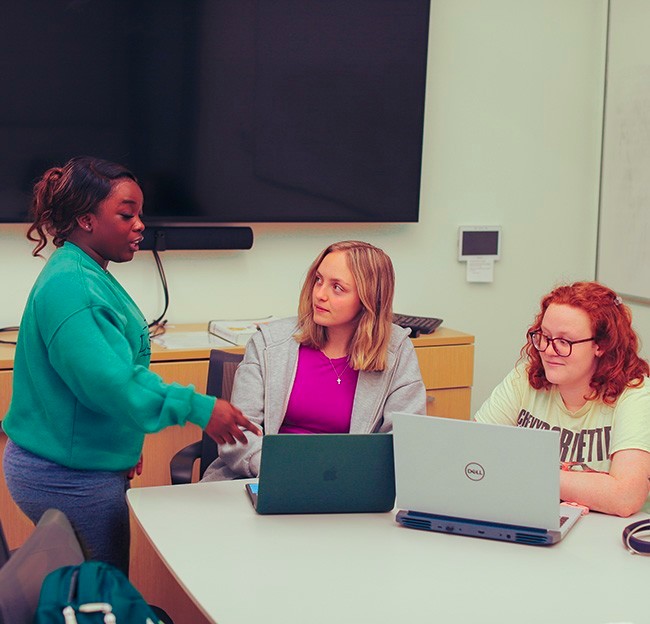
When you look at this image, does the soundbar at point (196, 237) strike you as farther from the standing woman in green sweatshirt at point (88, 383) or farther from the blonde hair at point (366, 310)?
the standing woman in green sweatshirt at point (88, 383)

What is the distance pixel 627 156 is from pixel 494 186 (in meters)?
0.53

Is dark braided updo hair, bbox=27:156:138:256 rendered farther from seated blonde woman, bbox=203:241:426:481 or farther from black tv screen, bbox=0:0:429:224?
black tv screen, bbox=0:0:429:224

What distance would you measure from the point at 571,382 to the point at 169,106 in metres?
1.78

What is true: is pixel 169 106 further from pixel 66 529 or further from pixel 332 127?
pixel 66 529

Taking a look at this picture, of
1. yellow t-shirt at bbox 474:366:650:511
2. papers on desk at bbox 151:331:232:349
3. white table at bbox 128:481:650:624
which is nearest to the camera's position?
white table at bbox 128:481:650:624

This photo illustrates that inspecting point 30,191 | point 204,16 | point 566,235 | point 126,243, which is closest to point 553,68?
point 566,235

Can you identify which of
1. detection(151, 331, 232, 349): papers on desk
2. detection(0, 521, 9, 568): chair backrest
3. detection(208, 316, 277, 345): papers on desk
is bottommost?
detection(0, 521, 9, 568): chair backrest

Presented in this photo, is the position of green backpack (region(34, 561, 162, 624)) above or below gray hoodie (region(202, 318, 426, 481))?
below

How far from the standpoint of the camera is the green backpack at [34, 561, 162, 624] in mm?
1331

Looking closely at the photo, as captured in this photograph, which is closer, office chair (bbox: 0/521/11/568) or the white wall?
office chair (bbox: 0/521/11/568)

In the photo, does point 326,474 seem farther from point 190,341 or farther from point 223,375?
point 190,341

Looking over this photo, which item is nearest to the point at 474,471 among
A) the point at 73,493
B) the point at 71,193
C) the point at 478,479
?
the point at 478,479

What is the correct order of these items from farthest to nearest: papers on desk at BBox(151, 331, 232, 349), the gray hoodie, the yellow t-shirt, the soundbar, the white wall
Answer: the white wall → the soundbar → papers on desk at BBox(151, 331, 232, 349) → the gray hoodie → the yellow t-shirt

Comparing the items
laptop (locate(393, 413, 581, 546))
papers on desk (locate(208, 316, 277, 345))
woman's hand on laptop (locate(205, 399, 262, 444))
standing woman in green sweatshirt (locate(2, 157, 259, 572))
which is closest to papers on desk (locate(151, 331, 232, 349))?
papers on desk (locate(208, 316, 277, 345))
